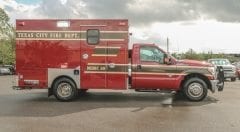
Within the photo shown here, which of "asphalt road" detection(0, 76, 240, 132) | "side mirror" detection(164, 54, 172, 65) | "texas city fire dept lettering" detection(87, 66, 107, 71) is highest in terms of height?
"side mirror" detection(164, 54, 172, 65)

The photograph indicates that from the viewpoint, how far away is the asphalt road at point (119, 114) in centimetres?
1133

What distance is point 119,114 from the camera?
1357cm

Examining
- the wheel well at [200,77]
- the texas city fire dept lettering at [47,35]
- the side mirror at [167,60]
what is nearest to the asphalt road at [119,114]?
the wheel well at [200,77]

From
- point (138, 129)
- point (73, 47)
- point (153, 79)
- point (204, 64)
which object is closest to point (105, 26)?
point (73, 47)

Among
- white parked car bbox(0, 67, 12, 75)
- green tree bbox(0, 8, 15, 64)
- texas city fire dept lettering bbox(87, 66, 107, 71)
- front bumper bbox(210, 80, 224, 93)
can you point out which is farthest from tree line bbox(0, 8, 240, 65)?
texas city fire dept lettering bbox(87, 66, 107, 71)

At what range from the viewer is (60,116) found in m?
13.1

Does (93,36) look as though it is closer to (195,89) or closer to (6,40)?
(195,89)

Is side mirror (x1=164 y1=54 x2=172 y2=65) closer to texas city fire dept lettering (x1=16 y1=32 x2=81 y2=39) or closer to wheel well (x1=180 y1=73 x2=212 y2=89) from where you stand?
wheel well (x1=180 y1=73 x2=212 y2=89)

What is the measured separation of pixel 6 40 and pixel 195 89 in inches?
2348

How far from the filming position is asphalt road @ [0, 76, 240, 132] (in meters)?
11.3

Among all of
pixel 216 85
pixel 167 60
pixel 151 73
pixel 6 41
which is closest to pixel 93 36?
A: pixel 151 73

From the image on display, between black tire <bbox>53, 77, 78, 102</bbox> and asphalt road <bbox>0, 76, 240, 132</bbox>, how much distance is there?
0.93 ft

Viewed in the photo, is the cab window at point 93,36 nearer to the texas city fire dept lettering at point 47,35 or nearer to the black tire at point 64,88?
the texas city fire dept lettering at point 47,35

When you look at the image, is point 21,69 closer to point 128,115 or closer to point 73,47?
point 73,47
